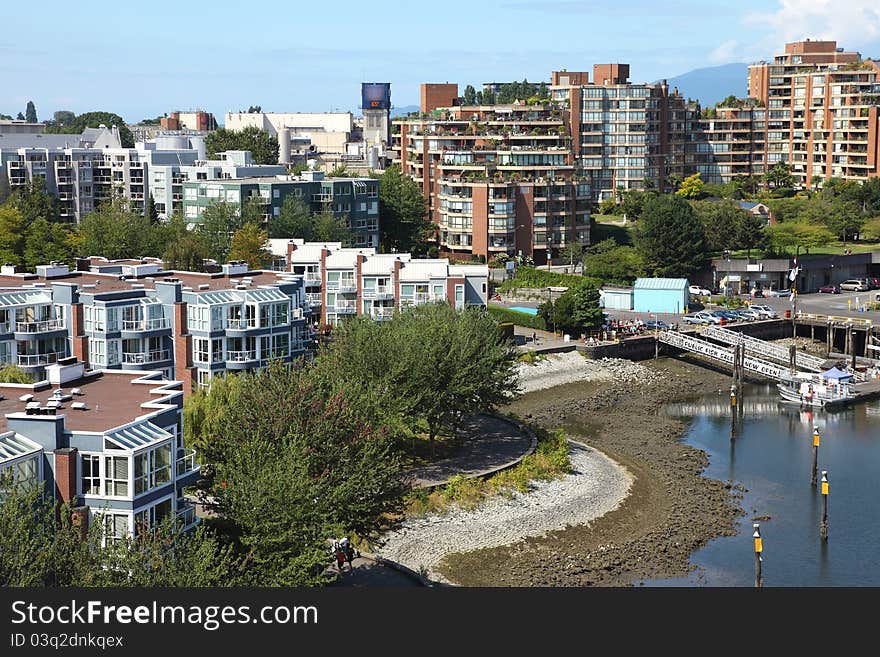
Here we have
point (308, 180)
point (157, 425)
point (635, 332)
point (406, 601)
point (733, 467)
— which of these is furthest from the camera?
point (308, 180)

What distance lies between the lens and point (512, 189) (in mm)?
91750

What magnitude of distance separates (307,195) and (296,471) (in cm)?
6020

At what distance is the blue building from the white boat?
16382 millimetres

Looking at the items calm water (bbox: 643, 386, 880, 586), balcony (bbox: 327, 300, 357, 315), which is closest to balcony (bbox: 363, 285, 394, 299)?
balcony (bbox: 327, 300, 357, 315)

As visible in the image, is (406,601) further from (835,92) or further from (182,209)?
(835,92)

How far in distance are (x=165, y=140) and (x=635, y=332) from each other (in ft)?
207

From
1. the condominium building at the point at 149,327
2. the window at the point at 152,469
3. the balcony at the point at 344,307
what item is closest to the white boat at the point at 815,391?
the balcony at the point at 344,307

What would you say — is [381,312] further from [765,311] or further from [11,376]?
[11,376]

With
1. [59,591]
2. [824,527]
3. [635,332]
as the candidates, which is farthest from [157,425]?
[635,332]

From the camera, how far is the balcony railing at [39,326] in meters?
47.0

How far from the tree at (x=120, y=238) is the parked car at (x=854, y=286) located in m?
45.1

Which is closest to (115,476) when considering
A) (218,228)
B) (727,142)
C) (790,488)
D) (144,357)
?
(144,357)

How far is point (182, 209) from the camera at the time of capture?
93312 mm

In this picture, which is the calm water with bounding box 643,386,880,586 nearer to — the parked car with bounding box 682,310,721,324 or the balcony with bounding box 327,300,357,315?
the parked car with bounding box 682,310,721,324
